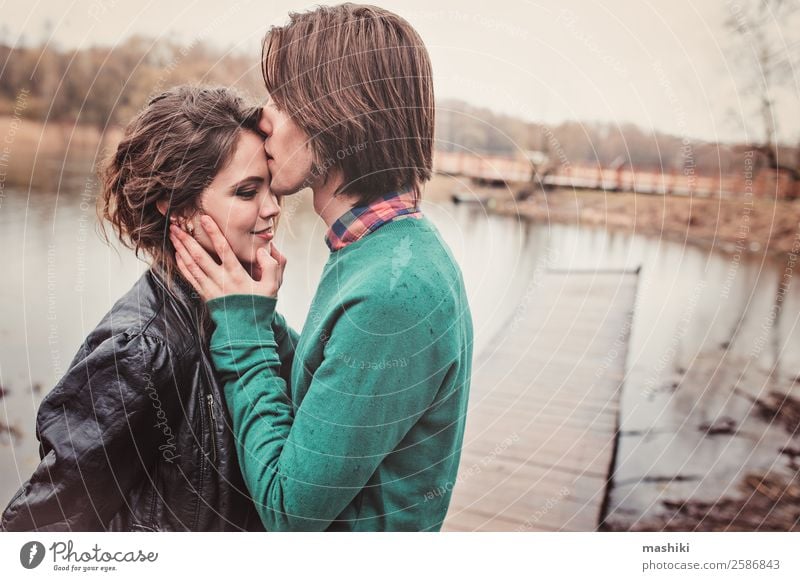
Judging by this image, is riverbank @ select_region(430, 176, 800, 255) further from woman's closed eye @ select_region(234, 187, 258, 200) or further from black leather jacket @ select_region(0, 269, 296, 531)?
black leather jacket @ select_region(0, 269, 296, 531)

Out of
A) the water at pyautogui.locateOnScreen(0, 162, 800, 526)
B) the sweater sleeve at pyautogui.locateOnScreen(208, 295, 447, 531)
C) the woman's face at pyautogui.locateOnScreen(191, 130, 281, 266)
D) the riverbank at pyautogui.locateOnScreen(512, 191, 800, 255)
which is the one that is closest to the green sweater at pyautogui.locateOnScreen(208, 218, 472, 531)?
the sweater sleeve at pyautogui.locateOnScreen(208, 295, 447, 531)

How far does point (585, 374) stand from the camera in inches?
64.7

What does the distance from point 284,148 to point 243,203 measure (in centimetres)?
12

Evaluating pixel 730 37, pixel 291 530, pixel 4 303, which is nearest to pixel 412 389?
pixel 291 530

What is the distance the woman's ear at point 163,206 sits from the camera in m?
1.24

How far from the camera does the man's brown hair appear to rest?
3.84 feet

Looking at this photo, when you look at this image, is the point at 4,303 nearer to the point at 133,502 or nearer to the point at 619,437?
the point at 133,502

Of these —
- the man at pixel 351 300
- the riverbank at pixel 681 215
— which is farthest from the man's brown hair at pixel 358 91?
the riverbank at pixel 681 215

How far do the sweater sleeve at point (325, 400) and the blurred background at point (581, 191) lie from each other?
0.55 feet

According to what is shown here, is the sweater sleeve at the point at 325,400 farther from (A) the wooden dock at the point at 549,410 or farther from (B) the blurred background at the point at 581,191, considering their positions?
(A) the wooden dock at the point at 549,410

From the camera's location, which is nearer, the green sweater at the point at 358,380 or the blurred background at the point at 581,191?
the green sweater at the point at 358,380

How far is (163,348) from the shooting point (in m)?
1.20

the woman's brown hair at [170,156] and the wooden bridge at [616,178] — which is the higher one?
the wooden bridge at [616,178]
